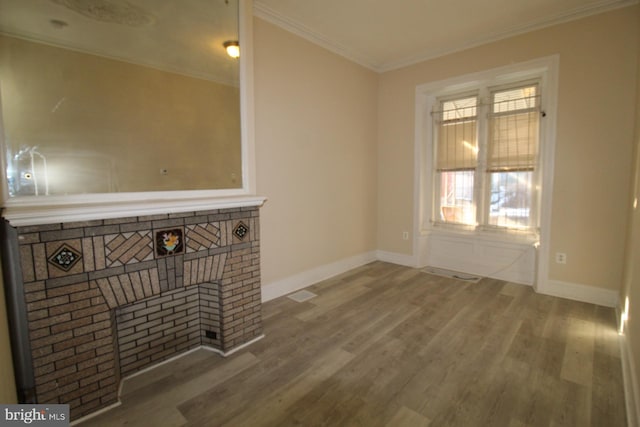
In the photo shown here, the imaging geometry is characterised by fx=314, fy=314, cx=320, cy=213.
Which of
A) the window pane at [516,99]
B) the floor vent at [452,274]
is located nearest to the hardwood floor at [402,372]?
the floor vent at [452,274]

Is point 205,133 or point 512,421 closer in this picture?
point 512,421

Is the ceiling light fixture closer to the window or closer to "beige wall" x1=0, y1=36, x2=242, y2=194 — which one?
"beige wall" x1=0, y1=36, x2=242, y2=194

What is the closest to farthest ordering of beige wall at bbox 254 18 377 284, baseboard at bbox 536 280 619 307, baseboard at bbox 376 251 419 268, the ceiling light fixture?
the ceiling light fixture < baseboard at bbox 536 280 619 307 < beige wall at bbox 254 18 377 284 < baseboard at bbox 376 251 419 268

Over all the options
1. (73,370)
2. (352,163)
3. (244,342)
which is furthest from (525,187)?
(73,370)

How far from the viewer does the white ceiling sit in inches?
117

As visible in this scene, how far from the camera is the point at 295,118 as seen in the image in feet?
11.4

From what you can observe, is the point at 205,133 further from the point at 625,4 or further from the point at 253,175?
the point at 625,4

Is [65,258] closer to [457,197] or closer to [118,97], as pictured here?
[118,97]

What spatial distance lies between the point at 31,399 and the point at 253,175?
1.85 metres

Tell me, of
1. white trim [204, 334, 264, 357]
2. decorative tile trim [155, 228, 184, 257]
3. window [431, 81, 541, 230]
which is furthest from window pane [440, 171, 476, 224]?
decorative tile trim [155, 228, 184, 257]

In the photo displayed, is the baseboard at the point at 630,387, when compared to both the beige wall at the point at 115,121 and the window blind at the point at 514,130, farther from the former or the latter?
the beige wall at the point at 115,121

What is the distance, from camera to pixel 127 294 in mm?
1856

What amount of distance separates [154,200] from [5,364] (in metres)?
1.04

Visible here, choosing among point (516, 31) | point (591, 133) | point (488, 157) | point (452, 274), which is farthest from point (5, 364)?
point (516, 31)
